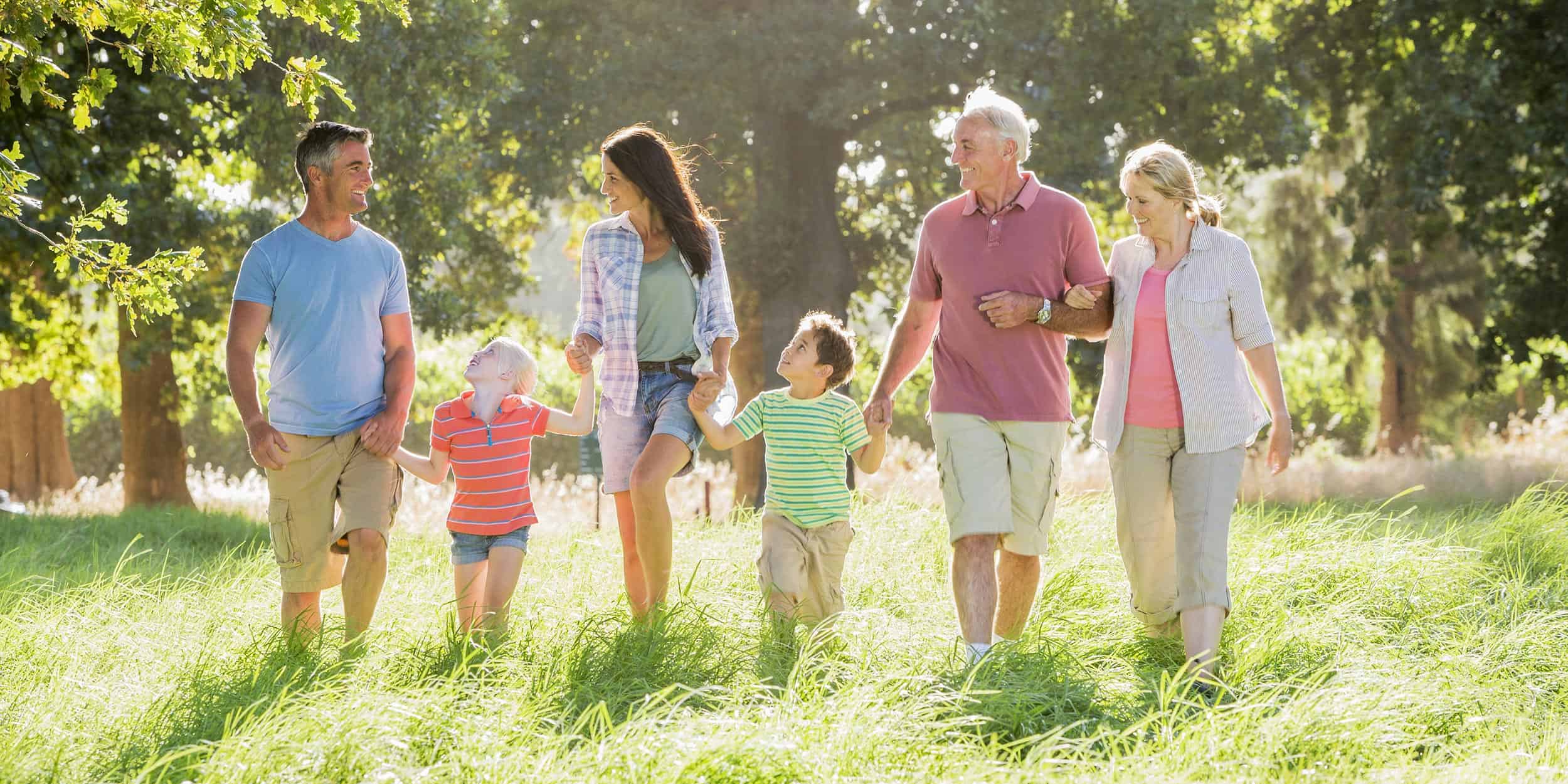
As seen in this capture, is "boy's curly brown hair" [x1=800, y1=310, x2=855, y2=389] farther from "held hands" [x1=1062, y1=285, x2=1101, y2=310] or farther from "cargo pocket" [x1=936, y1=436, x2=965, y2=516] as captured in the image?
"held hands" [x1=1062, y1=285, x2=1101, y2=310]

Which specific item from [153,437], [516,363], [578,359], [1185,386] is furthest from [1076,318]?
[153,437]

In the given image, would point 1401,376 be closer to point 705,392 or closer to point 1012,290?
point 1012,290

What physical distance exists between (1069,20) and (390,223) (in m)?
6.78

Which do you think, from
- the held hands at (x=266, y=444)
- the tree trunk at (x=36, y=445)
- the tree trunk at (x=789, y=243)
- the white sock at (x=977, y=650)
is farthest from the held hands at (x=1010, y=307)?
the tree trunk at (x=36, y=445)

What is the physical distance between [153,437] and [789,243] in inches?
268

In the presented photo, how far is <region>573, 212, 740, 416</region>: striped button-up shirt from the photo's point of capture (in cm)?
570

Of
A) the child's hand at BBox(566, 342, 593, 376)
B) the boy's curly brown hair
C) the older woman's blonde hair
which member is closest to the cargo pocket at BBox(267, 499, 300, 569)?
the child's hand at BBox(566, 342, 593, 376)

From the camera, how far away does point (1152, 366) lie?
535 cm

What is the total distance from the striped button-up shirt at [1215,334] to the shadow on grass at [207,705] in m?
2.95

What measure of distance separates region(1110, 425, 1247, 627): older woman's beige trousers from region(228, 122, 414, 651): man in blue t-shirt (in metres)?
2.69

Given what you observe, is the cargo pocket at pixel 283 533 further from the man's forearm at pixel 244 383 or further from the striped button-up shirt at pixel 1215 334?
the striped button-up shirt at pixel 1215 334

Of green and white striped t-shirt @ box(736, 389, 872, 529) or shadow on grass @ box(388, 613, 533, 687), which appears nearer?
shadow on grass @ box(388, 613, 533, 687)

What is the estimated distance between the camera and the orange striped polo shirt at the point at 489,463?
558cm

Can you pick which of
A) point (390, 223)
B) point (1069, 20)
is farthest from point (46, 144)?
point (1069, 20)
